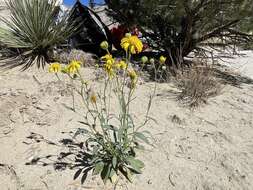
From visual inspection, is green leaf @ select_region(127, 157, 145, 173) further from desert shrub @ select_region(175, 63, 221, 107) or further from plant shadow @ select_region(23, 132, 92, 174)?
desert shrub @ select_region(175, 63, 221, 107)

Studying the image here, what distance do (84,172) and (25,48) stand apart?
298 cm

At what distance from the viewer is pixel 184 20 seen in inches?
227

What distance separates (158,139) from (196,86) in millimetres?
1129

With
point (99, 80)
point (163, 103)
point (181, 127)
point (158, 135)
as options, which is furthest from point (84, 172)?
point (99, 80)

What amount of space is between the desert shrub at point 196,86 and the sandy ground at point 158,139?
4.0 inches

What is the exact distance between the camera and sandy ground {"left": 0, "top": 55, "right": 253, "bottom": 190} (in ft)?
9.37

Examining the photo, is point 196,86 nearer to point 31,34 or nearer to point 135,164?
point 135,164

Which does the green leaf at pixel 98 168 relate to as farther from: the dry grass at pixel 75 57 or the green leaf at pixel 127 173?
the dry grass at pixel 75 57

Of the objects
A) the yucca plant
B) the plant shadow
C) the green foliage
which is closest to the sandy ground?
the plant shadow

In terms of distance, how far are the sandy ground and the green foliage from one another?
128 cm

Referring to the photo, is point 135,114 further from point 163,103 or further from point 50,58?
point 50,58

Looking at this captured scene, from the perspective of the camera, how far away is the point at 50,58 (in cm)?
529

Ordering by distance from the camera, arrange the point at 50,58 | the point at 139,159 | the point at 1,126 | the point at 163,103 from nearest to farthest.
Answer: the point at 139,159 < the point at 1,126 < the point at 163,103 < the point at 50,58

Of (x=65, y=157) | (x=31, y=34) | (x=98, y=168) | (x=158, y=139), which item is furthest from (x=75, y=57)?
(x=98, y=168)
